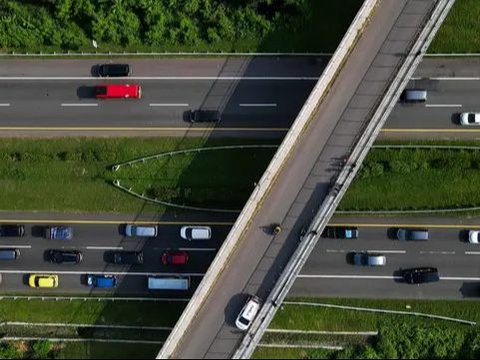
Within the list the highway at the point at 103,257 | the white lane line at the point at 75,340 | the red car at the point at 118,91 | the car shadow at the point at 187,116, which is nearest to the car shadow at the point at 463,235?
the highway at the point at 103,257

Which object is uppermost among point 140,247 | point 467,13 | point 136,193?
point 467,13

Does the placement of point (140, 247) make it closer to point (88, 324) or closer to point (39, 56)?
point (88, 324)

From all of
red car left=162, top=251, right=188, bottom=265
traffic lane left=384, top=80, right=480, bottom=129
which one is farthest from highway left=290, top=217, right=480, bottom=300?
red car left=162, top=251, right=188, bottom=265

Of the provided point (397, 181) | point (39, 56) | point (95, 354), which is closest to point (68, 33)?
point (39, 56)

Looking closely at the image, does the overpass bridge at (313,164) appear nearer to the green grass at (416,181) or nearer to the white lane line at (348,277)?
the green grass at (416,181)

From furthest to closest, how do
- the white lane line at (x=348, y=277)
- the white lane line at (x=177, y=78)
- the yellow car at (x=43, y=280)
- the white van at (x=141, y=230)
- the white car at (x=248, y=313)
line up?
the yellow car at (x=43, y=280) → the white lane line at (x=177, y=78) → the white van at (x=141, y=230) → the white lane line at (x=348, y=277) → the white car at (x=248, y=313)

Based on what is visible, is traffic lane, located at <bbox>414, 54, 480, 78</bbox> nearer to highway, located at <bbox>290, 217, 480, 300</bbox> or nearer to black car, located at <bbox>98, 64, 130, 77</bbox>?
highway, located at <bbox>290, 217, 480, 300</bbox>
